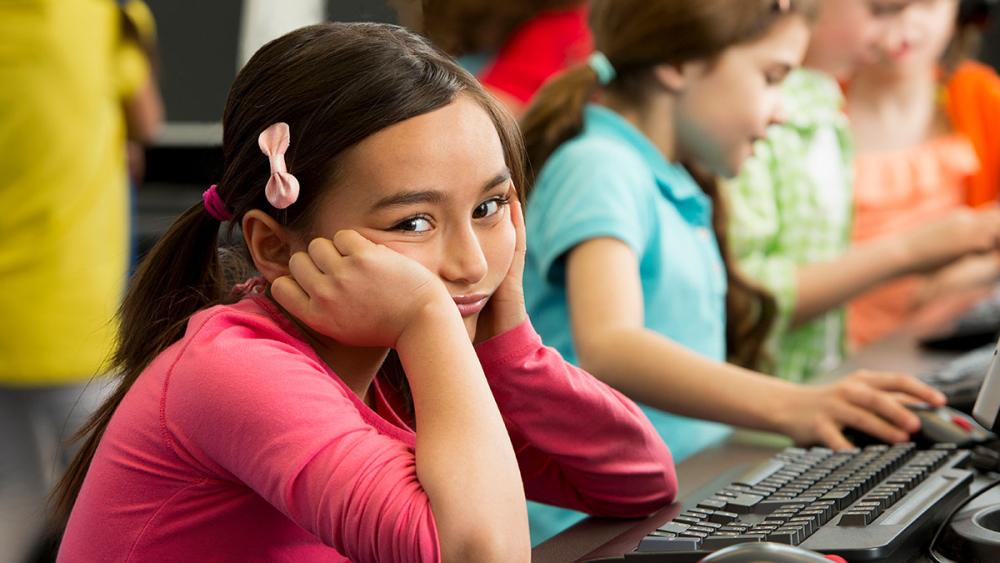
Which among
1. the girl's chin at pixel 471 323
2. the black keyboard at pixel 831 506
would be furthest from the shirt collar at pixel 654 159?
the girl's chin at pixel 471 323

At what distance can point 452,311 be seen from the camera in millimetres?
768

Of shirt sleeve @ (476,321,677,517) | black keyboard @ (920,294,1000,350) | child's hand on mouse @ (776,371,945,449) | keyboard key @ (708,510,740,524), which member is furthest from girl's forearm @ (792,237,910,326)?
keyboard key @ (708,510,740,524)

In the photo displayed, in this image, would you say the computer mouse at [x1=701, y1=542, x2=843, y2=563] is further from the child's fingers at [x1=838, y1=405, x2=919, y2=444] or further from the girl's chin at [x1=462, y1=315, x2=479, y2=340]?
the child's fingers at [x1=838, y1=405, x2=919, y2=444]

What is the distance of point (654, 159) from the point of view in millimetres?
1402

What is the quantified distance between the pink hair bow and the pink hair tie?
7 centimetres

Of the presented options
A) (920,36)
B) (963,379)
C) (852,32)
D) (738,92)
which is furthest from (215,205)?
(920,36)

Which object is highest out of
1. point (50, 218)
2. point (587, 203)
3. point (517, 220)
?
point (517, 220)

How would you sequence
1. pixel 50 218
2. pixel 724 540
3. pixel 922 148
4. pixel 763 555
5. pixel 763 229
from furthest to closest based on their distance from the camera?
pixel 922 148 → pixel 50 218 → pixel 763 229 → pixel 724 540 → pixel 763 555

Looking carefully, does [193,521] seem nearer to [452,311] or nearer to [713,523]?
[452,311]

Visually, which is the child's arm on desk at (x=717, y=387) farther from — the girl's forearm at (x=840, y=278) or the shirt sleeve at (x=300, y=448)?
the girl's forearm at (x=840, y=278)

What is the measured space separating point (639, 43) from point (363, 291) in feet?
2.36

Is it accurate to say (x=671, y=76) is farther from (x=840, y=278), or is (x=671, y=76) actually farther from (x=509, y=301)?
(x=509, y=301)

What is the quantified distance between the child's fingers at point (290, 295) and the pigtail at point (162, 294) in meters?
0.11

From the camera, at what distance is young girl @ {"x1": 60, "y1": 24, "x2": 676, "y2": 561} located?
708 mm
